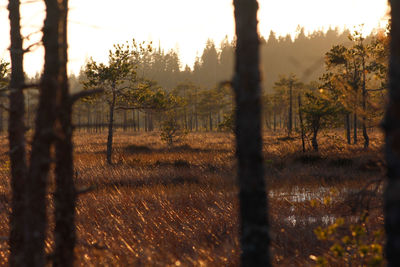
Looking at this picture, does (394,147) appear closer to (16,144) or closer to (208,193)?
(16,144)

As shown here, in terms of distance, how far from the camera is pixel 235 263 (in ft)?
15.8

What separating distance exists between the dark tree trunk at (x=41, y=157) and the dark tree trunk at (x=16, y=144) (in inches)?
56.1

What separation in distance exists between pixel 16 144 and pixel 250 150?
2.98 metres

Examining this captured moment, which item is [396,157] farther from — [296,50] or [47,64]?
[296,50]

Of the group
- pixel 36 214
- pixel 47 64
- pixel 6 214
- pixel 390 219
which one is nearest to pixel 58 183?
pixel 36 214

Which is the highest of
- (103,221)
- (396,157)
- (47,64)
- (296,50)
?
(296,50)

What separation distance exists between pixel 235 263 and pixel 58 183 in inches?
110

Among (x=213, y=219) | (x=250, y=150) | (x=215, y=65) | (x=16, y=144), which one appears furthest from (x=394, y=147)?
(x=215, y=65)

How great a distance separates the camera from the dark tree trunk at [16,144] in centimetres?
409

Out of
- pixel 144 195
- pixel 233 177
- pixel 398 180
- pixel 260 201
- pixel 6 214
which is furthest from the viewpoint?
pixel 233 177

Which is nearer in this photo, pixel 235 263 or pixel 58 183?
pixel 58 183

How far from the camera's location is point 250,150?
2.52 meters

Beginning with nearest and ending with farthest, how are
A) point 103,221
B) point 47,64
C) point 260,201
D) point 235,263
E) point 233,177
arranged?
point 260,201 < point 47,64 < point 235,263 < point 103,221 < point 233,177

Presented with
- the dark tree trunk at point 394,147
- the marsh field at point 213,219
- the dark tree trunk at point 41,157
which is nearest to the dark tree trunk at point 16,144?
the marsh field at point 213,219
